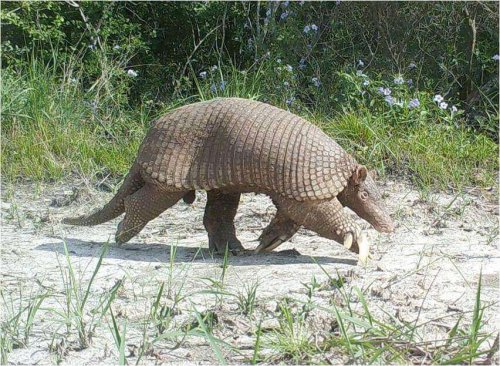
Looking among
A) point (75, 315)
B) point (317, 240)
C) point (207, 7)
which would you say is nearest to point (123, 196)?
point (317, 240)

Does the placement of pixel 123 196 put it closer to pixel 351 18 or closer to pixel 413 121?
pixel 413 121

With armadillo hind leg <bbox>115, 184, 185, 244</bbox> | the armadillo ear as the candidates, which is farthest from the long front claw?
armadillo hind leg <bbox>115, 184, 185, 244</bbox>

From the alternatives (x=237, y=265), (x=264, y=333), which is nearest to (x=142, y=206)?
(x=237, y=265)

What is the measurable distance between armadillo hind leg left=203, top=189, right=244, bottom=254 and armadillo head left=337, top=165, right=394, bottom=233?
717 mm

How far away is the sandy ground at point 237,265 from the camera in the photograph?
13.0ft

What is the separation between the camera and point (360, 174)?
17.8 feet

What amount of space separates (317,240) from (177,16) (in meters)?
5.75

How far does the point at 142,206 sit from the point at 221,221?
517 millimetres

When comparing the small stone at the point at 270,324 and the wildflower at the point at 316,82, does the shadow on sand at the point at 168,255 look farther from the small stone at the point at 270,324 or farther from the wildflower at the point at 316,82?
the wildflower at the point at 316,82

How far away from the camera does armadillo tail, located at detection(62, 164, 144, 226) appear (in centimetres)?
586

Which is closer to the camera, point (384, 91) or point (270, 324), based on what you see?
point (270, 324)

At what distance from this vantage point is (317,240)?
6.20m

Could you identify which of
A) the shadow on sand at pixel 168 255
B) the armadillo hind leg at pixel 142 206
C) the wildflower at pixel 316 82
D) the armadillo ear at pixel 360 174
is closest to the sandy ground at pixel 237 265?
the shadow on sand at pixel 168 255

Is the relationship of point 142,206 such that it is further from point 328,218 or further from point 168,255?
point 328,218
